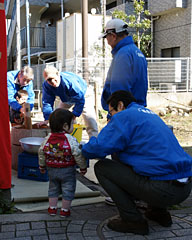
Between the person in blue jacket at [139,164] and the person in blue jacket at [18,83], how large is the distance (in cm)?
285

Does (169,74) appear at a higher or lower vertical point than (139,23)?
lower

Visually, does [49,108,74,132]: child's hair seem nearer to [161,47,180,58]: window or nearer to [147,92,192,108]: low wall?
[147,92,192,108]: low wall

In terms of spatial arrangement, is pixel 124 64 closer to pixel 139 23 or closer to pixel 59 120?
pixel 59 120

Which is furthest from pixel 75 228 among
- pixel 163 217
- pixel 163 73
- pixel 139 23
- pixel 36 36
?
pixel 36 36

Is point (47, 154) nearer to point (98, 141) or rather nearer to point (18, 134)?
point (98, 141)

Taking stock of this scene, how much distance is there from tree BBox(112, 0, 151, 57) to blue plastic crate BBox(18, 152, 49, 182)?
38.7 ft

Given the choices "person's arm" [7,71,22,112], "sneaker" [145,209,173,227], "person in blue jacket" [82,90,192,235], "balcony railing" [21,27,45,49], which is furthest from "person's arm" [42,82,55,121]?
"balcony railing" [21,27,45,49]

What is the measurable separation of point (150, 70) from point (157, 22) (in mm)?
3796

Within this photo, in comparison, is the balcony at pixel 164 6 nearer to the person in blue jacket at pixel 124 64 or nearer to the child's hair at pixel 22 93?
the child's hair at pixel 22 93

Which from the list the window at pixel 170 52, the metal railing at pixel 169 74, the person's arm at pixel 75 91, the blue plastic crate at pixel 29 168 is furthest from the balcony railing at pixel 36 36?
the blue plastic crate at pixel 29 168

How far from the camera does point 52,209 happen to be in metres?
3.54

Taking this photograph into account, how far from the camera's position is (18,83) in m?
6.09

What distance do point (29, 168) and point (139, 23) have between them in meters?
12.4

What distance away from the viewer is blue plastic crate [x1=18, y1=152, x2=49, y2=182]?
15.9 ft
